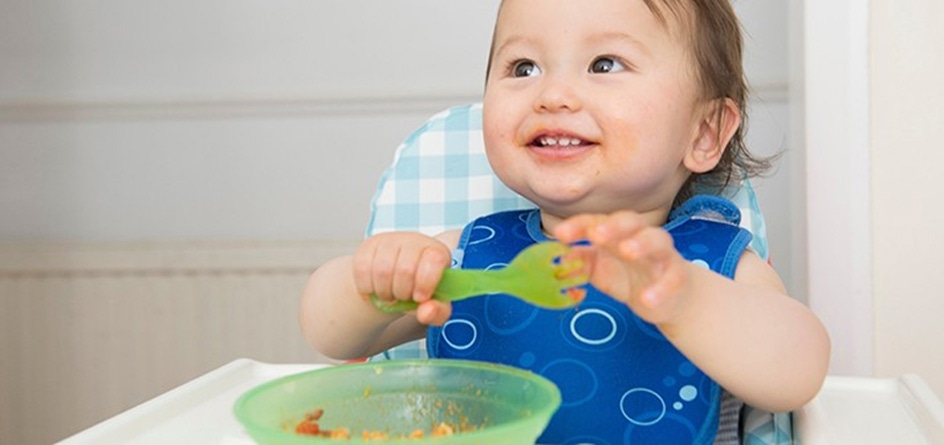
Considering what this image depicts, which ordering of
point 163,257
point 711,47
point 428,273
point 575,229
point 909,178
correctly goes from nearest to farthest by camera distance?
point 575,229 → point 428,273 → point 711,47 → point 909,178 → point 163,257

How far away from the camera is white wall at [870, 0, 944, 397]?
4.11 feet

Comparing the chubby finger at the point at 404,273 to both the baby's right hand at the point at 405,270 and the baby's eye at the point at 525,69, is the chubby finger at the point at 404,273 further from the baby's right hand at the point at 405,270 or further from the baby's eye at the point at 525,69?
the baby's eye at the point at 525,69

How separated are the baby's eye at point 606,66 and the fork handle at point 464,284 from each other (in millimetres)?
300

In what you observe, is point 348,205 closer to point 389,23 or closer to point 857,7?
point 389,23

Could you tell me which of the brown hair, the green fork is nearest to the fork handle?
the green fork

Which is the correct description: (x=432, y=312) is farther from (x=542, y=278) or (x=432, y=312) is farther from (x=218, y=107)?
(x=218, y=107)

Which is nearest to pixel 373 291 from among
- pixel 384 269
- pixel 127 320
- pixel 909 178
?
pixel 384 269

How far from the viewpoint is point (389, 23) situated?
2.32 metres

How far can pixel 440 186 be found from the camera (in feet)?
4.24

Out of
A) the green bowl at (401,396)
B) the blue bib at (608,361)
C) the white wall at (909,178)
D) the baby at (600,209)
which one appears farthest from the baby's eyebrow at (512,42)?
the white wall at (909,178)

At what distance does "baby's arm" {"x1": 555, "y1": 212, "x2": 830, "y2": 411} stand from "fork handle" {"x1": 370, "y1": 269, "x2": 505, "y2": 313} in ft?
0.22

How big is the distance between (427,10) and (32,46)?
888 mm

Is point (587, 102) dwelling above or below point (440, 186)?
above

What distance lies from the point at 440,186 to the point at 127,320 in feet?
4.50
